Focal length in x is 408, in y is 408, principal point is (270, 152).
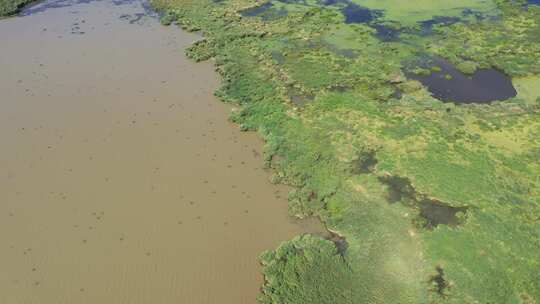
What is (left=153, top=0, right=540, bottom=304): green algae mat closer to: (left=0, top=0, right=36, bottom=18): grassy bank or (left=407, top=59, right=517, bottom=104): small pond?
(left=407, top=59, right=517, bottom=104): small pond

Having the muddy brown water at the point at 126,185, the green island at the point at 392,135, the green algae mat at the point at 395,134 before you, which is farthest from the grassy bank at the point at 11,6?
the green algae mat at the point at 395,134

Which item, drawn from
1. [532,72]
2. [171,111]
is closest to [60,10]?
[171,111]

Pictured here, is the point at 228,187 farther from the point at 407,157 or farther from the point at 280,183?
the point at 407,157

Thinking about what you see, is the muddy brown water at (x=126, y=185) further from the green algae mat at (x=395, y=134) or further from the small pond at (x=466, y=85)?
the small pond at (x=466, y=85)

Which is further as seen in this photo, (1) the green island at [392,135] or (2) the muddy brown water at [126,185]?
(2) the muddy brown water at [126,185]

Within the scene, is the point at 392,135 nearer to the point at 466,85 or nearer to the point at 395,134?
the point at 395,134

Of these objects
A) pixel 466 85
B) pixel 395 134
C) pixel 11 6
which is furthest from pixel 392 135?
pixel 11 6
